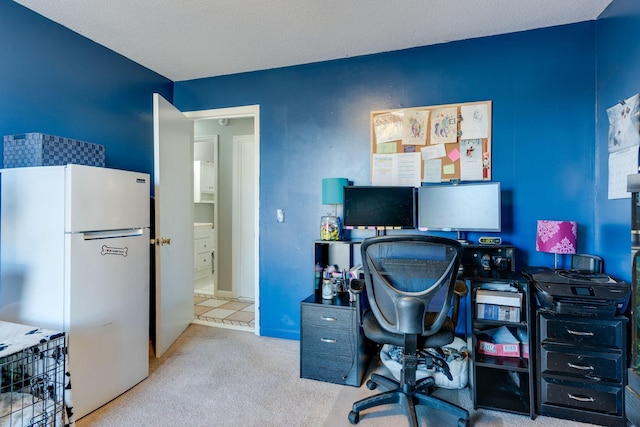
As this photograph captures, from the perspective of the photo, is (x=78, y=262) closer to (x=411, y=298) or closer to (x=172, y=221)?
(x=172, y=221)

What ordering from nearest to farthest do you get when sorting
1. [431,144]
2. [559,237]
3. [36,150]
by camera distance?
[36,150], [559,237], [431,144]

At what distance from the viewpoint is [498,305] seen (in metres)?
1.96

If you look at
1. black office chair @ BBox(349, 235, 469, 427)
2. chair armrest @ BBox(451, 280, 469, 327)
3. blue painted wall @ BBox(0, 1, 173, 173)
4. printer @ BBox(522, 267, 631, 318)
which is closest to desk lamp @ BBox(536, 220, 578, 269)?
printer @ BBox(522, 267, 631, 318)

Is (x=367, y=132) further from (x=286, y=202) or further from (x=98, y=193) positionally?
(x=98, y=193)

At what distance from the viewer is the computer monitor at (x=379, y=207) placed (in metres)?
2.42

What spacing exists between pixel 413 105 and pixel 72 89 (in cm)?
260

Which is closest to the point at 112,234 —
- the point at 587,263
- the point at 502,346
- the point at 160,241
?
the point at 160,241

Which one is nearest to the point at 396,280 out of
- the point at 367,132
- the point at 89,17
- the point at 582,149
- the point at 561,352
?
the point at 561,352

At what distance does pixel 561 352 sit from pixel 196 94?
361cm

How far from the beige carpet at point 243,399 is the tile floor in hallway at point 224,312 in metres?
0.62

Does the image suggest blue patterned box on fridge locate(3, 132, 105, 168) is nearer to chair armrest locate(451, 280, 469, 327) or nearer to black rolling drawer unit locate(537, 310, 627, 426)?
chair armrest locate(451, 280, 469, 327)

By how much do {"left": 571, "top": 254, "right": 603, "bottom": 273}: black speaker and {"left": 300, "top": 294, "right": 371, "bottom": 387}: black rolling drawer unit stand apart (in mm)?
Answer: 1548

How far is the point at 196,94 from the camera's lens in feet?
10.8

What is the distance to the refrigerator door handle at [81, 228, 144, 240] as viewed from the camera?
6.17ft
